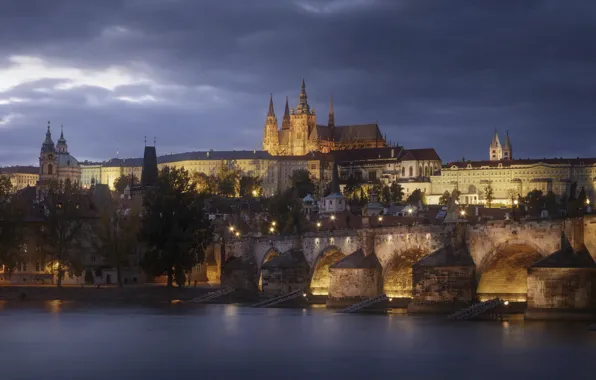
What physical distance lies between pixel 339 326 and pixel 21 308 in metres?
24.9

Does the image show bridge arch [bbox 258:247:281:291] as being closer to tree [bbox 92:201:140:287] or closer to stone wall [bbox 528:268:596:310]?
tree [bbox 92:201:140:287]

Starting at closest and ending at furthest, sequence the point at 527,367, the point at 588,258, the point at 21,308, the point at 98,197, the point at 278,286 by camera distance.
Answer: the point at 527,367
the point at 588,258
the point at 21,308
the point at 278,286
the point at 98,197

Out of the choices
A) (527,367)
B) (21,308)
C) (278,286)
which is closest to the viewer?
(527,367)

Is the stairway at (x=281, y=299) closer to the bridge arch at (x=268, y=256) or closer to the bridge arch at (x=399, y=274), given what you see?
the bridge arch at (x=268, y=256)

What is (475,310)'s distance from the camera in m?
61.9

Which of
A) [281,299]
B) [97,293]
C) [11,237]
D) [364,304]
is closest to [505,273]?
[364,304]

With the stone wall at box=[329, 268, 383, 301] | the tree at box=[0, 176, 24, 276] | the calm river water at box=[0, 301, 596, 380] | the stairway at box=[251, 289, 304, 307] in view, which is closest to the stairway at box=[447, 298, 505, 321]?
the calm river water at box=[0, 301, 596, 380]

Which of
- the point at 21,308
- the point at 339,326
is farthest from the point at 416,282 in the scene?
the point at 21,308

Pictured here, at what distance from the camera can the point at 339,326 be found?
6406cm

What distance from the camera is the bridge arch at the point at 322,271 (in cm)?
8124

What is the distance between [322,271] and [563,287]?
29.7 meters

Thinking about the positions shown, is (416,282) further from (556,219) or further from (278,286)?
(278,286)

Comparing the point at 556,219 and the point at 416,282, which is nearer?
the point at 556,219

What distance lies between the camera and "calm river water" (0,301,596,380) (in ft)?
160
